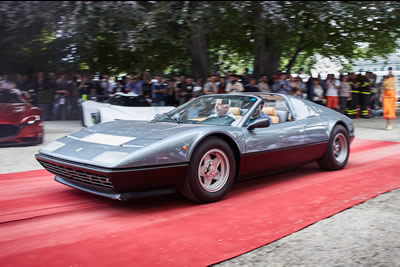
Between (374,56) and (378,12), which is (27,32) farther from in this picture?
(374,56)

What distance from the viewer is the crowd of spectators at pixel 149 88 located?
488 inches

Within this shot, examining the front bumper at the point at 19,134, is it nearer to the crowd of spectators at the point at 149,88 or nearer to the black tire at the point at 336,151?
the crowd of spectators at the point at 149,88

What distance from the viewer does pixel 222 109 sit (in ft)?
15.6

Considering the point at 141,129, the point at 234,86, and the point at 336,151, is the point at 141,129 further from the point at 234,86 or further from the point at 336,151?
the point at 234,86

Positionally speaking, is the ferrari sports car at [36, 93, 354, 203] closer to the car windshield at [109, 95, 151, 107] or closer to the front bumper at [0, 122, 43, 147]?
the front bumper at [0, 122, 43, 147]

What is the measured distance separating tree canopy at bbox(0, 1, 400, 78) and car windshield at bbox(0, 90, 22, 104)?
3722 mm

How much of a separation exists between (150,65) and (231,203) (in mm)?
12294

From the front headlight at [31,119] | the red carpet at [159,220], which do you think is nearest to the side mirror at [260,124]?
the red carpet at [159,220]

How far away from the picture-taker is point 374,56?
20.8 meters

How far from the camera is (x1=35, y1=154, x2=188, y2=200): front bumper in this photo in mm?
3504

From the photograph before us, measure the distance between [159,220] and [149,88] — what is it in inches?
367

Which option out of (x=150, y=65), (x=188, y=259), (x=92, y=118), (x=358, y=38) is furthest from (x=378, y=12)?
(x=188, y=259)

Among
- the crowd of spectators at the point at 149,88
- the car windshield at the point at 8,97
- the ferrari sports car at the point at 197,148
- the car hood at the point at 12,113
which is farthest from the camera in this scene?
the crowd of spectators at the point at 149,88

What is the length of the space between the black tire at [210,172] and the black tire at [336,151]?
195 cm
